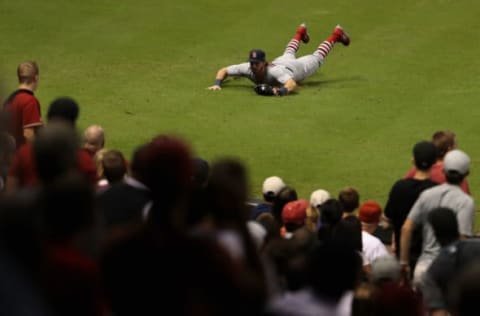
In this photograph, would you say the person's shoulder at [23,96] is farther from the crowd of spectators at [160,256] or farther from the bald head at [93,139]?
the crowd of spectators at [160,256]

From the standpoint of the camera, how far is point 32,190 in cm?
505

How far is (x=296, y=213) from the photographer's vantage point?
29.0 ft

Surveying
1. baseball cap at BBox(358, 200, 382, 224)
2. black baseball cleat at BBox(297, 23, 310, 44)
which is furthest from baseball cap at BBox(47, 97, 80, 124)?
black baseball cleat at BBox(297, 23, 310, 44)

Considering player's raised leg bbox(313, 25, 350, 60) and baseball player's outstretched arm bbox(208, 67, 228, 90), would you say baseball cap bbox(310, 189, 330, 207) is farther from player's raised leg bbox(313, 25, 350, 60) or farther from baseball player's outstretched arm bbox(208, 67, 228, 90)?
player's raised leg bbox(313, 25, 350, 60)

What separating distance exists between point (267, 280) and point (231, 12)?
50.1ft

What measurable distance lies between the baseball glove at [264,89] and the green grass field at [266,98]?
Answer: 0.33ft

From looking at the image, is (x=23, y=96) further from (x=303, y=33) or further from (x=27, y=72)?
(x=303, y=33)

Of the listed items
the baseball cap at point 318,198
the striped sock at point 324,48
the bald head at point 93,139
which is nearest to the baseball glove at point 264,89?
the striped sock at point 324,48

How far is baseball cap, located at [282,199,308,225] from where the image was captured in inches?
348

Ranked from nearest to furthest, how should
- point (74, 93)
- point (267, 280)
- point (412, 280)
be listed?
point (267, 280) → point (412, 280) → point (74, 93)

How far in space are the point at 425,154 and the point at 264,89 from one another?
7365mm

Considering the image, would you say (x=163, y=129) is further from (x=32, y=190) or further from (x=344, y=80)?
(x=32, y=190)

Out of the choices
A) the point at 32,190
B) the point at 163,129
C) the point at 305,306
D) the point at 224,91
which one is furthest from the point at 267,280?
the point at 224,91

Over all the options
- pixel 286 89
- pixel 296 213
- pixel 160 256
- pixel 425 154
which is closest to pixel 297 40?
pixel 286 89
